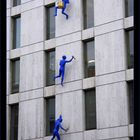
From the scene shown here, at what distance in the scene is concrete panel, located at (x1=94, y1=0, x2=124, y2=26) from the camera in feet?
92.9

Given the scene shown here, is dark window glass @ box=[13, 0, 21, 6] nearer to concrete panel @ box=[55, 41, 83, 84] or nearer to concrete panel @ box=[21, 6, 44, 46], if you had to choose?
concrete panel @ box=[21, 6, 44, 46]

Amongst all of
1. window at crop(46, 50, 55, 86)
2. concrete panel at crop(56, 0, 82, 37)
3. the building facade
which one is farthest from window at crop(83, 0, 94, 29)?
window at crop(46, 50, 55, 86)

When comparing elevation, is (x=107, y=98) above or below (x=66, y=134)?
above

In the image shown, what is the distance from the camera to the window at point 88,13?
3034 cm

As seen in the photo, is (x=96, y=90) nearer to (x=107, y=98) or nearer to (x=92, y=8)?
(x=107, y=98)

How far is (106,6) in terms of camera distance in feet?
95.6

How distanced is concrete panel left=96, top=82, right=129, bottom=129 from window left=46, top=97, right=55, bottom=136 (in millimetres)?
4195

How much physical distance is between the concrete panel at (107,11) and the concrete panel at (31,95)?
6.26 m

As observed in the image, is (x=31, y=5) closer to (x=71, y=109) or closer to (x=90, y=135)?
(x=71, y=109)

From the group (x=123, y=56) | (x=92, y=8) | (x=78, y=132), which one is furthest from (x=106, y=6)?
(x=78, y=132)

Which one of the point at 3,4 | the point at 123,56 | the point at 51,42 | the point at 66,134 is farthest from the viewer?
the point at 51,42

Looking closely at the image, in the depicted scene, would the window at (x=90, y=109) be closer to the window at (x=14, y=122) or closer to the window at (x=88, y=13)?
the window at (x=88, y=13)

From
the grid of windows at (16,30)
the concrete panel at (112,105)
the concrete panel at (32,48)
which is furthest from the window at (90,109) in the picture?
the grid of windows at (16,30)

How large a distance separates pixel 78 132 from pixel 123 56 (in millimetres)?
5421
